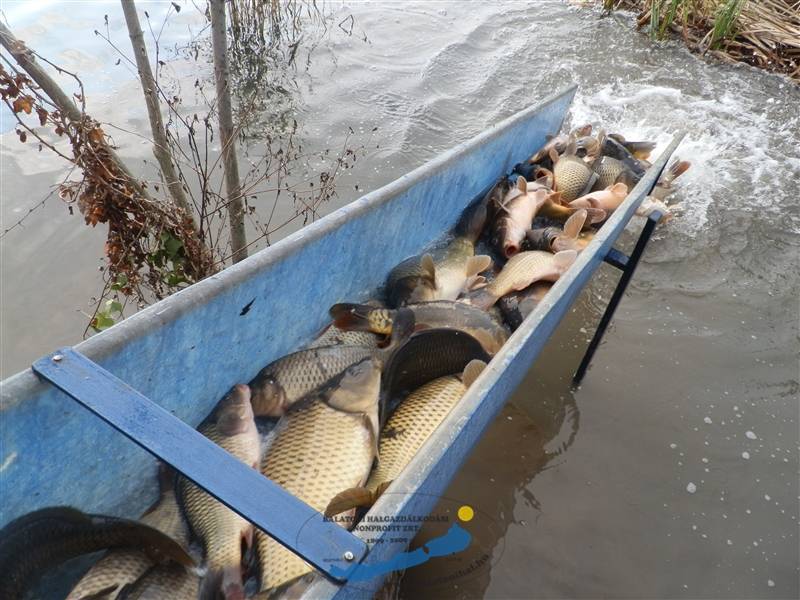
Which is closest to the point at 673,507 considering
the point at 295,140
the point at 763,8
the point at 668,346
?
the point at 668,346

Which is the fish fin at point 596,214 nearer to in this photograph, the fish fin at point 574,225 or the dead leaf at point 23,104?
the fish fin at point 574,225

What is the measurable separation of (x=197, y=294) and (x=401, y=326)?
87 centimetres

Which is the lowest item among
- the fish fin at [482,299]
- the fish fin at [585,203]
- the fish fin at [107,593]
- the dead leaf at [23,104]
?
the fish fin at [482,299]

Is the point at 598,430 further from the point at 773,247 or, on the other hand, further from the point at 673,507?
the point at 773,247

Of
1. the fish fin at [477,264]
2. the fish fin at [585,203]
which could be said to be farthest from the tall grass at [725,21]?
the fish fin at [477,264]

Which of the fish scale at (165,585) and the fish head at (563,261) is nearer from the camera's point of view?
the fish scale at (165,585)

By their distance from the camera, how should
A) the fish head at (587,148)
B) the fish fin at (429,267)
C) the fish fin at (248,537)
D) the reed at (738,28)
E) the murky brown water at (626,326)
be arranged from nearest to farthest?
the fish fin at (248,537), the murky brown water at (626,326), the fish fin at (429,267), the fish head at (587,148), the reed at (738,28)

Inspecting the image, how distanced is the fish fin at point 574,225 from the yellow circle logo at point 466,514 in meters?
1.65

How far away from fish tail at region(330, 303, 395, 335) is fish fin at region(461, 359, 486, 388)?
40cm

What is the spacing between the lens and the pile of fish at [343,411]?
5.30 feet

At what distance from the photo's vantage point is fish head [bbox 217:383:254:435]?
6.66 ft

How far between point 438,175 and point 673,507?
2.11m

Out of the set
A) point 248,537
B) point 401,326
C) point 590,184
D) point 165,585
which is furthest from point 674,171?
point 165,585

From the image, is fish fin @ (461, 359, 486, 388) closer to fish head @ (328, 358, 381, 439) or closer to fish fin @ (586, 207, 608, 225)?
fish head @ (328, 358, 381, 439)
